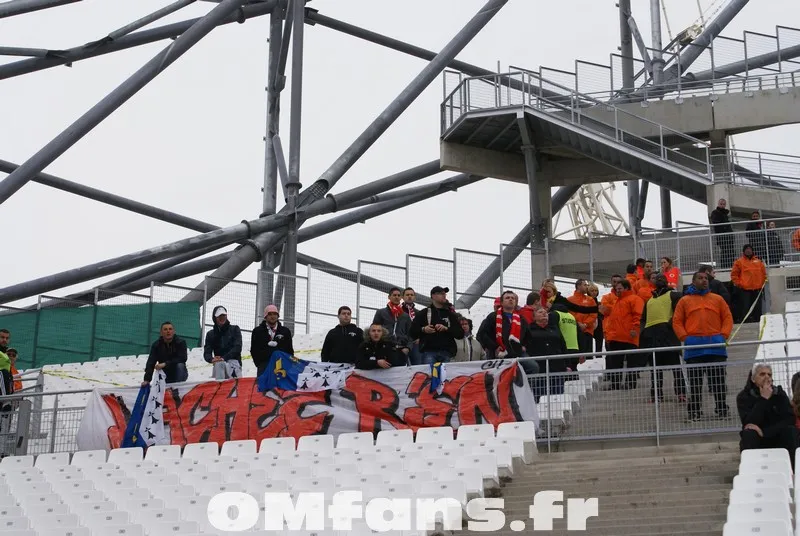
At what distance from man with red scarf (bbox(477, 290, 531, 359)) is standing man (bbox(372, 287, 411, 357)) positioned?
1.14 metres

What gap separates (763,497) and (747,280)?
39.3 feet

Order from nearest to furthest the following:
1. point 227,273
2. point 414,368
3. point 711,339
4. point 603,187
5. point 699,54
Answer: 1. point 711,339
2. point 414,368
3. point 227,273
4. point 699,54
5. point 603,187

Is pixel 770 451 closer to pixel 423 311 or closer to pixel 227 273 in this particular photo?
pixel 423 311

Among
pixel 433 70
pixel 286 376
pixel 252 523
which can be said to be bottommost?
pixel 252 523

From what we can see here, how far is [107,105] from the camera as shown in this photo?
2919 centimetres

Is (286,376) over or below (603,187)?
below

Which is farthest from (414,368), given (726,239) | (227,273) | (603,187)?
(603,187)

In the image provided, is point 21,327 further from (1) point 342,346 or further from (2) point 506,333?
(2) point 506,333

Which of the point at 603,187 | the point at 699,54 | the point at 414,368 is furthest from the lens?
the point at 603,187

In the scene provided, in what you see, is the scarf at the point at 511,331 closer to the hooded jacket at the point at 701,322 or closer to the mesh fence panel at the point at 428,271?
the hooded jacket at the point at 701,322

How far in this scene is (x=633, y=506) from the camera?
1262cm

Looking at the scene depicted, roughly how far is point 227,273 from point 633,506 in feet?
66.7

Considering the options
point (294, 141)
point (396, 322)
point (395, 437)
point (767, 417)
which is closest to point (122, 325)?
point (294, 141)

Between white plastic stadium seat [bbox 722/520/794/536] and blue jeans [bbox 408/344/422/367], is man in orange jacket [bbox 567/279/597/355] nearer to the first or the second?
blue jeans [bbox 408/344/422/367]
